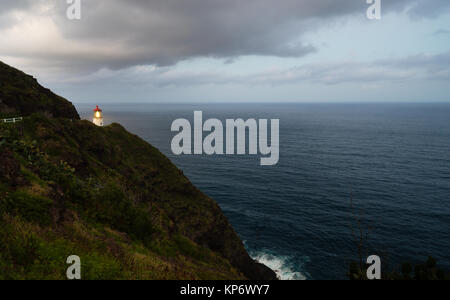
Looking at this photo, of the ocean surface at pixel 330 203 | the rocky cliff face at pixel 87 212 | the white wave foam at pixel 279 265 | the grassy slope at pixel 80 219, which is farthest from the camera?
the ocean surface at pixel 330 203

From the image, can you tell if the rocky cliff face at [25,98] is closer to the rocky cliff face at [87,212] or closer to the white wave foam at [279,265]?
the rocky cliff face at [87,212]

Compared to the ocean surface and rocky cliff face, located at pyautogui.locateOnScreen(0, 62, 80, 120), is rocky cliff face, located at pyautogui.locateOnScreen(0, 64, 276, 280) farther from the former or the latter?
the ocean surface

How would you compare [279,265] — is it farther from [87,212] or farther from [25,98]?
[25,98]

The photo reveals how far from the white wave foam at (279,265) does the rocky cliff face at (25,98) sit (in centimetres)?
3775

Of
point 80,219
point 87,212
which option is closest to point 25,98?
point 87,212

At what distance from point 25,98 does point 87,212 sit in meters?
25.6

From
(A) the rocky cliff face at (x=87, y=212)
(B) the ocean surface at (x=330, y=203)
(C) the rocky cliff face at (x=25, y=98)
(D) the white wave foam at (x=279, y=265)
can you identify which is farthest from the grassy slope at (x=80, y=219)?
(B) the ocean surface at (x=330, y=203)

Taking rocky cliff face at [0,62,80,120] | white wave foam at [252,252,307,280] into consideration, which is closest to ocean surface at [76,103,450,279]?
white wave foam at [252,252,307,280]

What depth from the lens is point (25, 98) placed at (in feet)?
100

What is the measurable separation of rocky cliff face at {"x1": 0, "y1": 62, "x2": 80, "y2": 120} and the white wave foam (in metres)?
37.7

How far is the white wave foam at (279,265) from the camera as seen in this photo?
32388 millimetres

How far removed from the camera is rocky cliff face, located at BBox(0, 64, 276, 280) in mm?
9977
